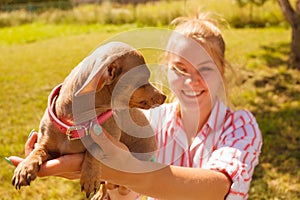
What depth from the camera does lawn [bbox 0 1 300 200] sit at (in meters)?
4.26

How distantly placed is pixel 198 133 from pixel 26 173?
3.93ft

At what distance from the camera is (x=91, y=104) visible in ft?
6.08

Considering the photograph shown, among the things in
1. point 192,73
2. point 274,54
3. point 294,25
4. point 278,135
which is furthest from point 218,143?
point 274,54

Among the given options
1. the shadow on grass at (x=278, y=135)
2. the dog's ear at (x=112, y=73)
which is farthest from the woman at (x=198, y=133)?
the shadow on grass at (x=278, y=135)

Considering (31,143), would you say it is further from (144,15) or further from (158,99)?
(144,15)

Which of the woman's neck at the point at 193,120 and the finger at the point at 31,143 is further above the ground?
the finger at the point at 31,143

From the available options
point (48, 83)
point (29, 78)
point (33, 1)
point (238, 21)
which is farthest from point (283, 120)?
point (33, 1)

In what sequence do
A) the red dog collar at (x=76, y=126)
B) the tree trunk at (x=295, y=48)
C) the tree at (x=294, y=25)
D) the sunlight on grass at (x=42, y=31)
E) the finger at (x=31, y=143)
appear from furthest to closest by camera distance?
the sunlight on grass at (x=42, y=31)
the tree trunk at (x=295, y=48)
the tree at (x=294, y=25)
the finger at (x=31, y=143)
the red dog collar at (x=76, y=126)

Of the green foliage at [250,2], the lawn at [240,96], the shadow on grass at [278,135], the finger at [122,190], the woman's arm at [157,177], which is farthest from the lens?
the green foliage at [250,2]

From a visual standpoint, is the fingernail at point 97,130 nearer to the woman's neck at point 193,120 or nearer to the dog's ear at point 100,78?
the dog's ear at point 100,78

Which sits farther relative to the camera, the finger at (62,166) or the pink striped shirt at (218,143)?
the pink striped shirt at (218,143)

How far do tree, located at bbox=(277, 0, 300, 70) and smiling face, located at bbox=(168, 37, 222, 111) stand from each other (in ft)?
19.9

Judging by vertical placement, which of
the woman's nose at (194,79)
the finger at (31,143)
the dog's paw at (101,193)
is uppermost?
the woman's nose at (194,79)

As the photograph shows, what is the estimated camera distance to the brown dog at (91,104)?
1815 millimetres
